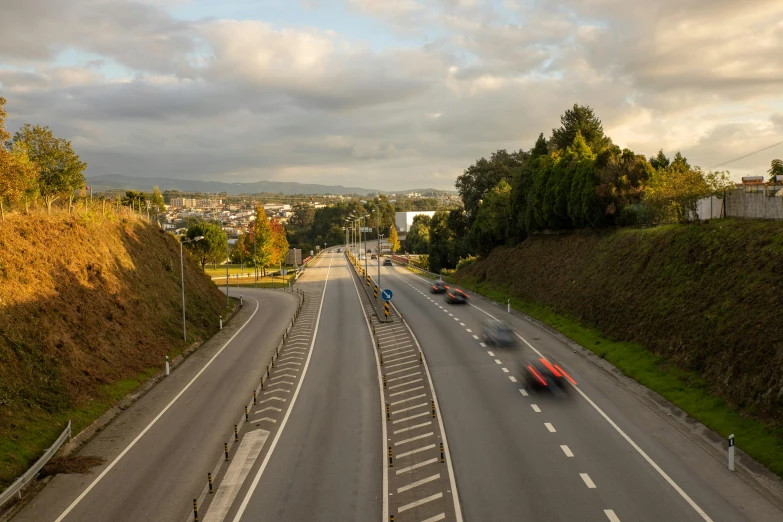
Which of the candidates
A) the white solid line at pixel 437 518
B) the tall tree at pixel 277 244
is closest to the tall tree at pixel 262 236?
the tall tree at pixel 277 244

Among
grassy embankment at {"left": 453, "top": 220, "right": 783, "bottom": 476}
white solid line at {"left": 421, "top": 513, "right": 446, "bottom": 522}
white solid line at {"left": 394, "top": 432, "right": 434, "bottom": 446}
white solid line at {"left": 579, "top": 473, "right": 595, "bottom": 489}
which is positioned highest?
grassy embankment at {"left": 453, "top": 220, "right": 783, "bottom": 476}

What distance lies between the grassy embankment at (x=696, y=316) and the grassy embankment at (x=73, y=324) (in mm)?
24347

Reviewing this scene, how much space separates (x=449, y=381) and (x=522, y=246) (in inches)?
1627

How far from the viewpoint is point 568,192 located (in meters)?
57.7

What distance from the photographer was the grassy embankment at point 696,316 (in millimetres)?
21547

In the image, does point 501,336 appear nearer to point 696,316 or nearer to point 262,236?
point 696,316

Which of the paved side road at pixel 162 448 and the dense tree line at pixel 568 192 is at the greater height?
the dense tree line at pixel 568 192

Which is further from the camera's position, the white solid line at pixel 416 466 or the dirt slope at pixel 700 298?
the dirt slope at pixel 700 298

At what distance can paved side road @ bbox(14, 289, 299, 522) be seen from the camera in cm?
1756

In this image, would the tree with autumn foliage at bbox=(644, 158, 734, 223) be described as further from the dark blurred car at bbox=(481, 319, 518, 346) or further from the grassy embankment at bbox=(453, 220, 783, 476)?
the dark blurred car at bbox=(481, 319, 518, 346)

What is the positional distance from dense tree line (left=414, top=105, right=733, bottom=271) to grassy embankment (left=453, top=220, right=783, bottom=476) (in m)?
2.53

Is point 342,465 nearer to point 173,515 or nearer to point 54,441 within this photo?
point 173,515

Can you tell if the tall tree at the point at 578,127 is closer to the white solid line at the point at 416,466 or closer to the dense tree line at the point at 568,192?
the dense tree line at the point at 568,192

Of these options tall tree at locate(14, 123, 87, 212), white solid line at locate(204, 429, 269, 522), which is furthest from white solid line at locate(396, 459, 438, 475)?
tall tree at locate(14, 123, 87, 212)
